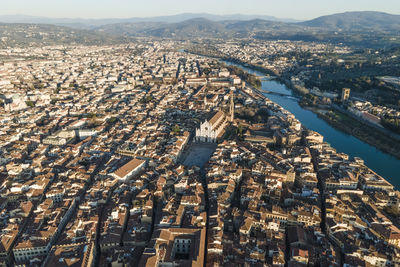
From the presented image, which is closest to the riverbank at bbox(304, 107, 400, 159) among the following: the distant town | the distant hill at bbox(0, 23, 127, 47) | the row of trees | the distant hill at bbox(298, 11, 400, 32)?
the distant town

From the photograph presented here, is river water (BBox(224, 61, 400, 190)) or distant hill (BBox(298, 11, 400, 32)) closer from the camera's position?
river water (BBox(224, 61, 400, 190))

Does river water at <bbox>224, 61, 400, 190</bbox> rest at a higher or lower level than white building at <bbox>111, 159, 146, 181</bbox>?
lower

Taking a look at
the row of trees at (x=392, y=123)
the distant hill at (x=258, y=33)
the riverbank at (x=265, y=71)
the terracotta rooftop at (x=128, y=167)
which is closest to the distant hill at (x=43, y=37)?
the distant hill at (x=258, y=33)

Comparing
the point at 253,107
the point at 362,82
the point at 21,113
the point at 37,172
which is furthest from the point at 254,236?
the point at 362,82

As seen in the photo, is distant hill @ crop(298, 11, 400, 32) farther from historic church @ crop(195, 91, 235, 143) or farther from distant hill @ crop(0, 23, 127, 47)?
historic church @ crop(195, 91, 235, 143)

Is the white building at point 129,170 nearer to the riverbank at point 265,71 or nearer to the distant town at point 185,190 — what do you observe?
the distant town at point 185,190

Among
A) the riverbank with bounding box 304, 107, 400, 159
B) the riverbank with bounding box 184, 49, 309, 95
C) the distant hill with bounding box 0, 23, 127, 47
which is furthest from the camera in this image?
the distant hill with bounding box 0, 23, 127, 47
